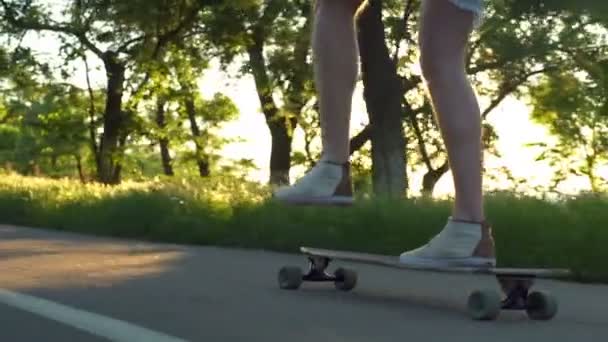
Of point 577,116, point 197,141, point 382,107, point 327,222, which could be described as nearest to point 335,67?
point 327,222

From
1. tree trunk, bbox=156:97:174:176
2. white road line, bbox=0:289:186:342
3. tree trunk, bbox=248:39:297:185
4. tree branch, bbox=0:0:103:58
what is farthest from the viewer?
tree trunk, bbox=156:97:174:176

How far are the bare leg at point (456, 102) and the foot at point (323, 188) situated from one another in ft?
1.73

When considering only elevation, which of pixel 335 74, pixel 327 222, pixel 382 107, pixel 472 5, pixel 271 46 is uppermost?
pixel 271 46

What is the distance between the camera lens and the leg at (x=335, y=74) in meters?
5.94

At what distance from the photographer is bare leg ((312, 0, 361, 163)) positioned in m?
5.98

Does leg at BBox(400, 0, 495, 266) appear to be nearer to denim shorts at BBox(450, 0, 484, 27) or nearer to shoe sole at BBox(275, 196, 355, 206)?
denim shorts at BBox(450, 0, 484, 27)

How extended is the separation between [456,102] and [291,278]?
1731 millimetres

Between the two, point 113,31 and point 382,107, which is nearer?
point 382,107

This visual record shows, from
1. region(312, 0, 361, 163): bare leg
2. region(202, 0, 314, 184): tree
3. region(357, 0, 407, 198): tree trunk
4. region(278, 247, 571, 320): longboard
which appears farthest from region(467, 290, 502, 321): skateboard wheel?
region(202, 0, 314, 184): tree

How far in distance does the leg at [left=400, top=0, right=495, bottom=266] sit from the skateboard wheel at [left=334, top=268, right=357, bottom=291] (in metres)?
1.40

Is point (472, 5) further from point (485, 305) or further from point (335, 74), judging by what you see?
point (485, 305)

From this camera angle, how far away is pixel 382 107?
24750mm

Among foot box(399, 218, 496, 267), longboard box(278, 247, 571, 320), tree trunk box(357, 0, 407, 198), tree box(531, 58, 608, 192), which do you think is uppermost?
tree box(531, 58, 608, 192)

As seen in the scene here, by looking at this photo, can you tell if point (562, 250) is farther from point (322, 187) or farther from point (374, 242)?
point (322, 187)
